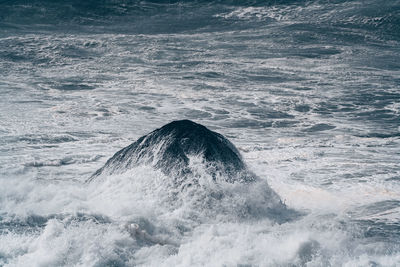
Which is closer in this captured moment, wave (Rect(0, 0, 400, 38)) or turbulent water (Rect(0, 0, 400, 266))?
turbulent water (Rect(0, 0, 400, 266))

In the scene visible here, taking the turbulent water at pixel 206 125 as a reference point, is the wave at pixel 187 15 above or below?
above

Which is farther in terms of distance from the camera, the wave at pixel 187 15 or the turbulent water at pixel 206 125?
the wave at pixel 187 15

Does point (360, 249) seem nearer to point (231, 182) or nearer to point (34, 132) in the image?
point (231, 182)

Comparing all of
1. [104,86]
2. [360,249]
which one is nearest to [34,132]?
[104,86]

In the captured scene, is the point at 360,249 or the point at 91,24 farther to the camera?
the point at 91,24

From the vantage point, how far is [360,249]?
5.72 m

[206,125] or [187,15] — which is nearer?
[206,125]

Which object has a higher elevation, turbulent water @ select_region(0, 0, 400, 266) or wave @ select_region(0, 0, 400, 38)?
wave @ select_region(0, 0, 400, 38)

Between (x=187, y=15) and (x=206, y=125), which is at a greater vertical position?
(x=187, y=15)

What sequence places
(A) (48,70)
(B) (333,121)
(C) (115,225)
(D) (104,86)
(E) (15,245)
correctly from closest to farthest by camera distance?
(E) (15,245) < (C) (115,225) < (B) (333,121) < (D) (104,86) < (A) (48,70)

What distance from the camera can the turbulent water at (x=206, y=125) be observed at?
579 centimetres

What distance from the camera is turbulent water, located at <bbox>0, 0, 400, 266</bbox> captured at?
5.79 m

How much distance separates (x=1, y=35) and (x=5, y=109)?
480 inches

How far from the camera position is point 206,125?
12086mm
